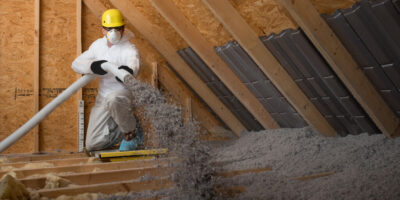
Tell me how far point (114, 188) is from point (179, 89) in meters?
2.74

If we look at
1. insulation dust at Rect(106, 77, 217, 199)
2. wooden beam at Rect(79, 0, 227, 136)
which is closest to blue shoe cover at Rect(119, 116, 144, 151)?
wooden beam at Rect(79, 0, 227, 136)

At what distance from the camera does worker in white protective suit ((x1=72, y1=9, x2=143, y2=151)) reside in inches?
153

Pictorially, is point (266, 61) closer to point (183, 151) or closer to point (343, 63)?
point (343, 63)

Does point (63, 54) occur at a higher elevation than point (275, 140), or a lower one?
higher

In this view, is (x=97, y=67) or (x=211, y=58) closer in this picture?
(x=97, y=67)

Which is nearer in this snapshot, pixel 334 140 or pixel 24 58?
pixel 334 140

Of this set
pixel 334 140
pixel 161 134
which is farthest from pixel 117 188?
pixel 334 140

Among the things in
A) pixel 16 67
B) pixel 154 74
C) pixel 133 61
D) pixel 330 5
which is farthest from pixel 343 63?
pixel 16 67

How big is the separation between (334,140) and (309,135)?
0.30 meters

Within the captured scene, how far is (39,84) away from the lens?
4.81m

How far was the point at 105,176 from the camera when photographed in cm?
275

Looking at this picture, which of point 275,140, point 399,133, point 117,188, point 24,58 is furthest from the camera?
point 24,58

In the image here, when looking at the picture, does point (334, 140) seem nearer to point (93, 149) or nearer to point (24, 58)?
point (93, 149)

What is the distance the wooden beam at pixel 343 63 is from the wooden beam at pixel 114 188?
128 centimetres
